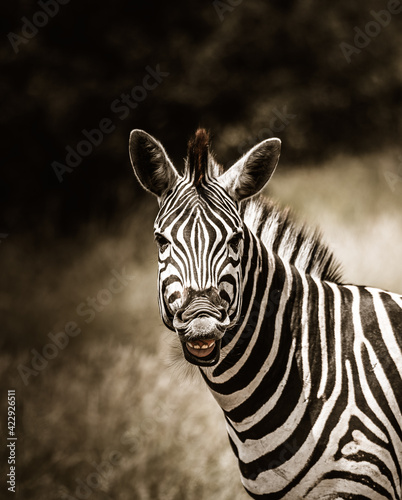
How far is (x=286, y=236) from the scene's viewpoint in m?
3.62

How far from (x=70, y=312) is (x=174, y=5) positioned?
438 centimetres

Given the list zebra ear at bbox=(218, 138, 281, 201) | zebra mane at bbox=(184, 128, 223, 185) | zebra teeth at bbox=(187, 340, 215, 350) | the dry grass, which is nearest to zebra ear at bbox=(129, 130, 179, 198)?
zebra mane at bbox=(184, 128, 223, 185)

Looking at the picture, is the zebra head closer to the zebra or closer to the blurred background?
the zebra

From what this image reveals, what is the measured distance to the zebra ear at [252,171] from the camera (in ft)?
10.6

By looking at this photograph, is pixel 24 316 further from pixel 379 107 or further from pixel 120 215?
pixel 379 107

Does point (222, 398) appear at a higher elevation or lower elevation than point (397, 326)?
lower

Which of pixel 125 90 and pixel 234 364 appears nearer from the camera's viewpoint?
pixel 234 364

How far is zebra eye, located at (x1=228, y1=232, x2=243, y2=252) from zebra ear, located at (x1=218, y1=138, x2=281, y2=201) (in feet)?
0.94

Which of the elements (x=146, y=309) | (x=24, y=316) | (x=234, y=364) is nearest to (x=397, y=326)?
(x=234, y=364)

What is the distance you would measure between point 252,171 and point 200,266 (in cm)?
71

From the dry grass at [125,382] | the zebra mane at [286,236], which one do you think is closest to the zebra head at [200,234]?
the zebra mane at [286,236]

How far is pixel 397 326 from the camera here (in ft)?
10.8

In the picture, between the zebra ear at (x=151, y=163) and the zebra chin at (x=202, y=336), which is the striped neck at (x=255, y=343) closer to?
the zebra chin at (x=202, y=336)

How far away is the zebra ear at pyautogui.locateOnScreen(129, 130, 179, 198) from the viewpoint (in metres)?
3.27
